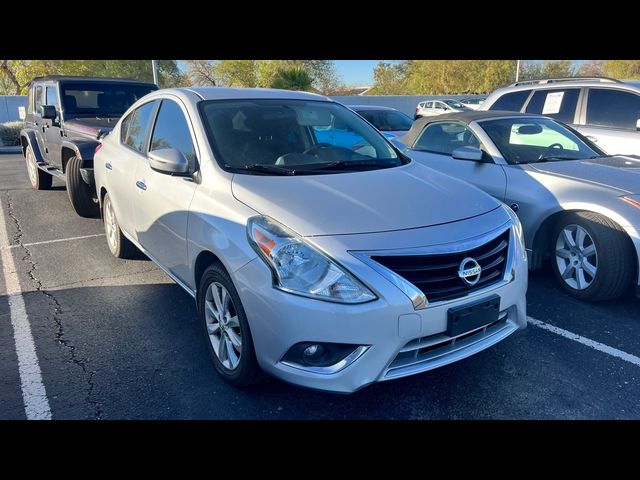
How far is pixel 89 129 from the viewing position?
6680 mm

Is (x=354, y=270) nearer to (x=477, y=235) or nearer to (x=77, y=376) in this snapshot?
(x=477, y=235)

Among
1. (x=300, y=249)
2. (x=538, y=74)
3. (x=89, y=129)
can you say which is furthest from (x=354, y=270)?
(x=538, y=74)

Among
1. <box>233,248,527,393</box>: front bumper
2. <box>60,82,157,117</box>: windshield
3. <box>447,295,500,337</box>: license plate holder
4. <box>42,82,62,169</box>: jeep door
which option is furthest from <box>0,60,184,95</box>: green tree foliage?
<box>447,295,500,337</box>: license plate holder

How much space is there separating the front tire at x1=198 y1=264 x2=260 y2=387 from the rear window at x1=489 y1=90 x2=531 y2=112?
6.02 metres

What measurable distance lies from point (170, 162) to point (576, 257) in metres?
3.39

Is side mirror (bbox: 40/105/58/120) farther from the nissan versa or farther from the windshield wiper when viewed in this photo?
the windshield wiper

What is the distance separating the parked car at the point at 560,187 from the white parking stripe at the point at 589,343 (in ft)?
2.03

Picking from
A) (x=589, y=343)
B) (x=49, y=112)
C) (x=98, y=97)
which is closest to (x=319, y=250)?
(x=589, y=343)

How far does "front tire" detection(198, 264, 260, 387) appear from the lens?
2617 millimetres

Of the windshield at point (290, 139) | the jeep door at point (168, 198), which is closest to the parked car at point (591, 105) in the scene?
the windshield at point (290, 139)

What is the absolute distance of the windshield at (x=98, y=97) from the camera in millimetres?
7734

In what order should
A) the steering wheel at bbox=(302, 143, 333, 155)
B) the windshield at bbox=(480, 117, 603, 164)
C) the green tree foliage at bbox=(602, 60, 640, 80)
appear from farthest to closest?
1. the green tree foliage at bbox=(602, 60, 640, 80)
2. the windshield at bbox=(480, 117, 603, 164)
3. the steering wheel at bbox=(302, 143, 333, 155)

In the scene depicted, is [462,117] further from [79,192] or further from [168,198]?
[79,192]
